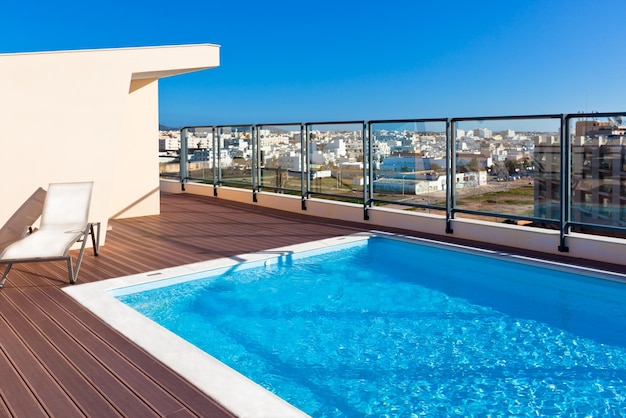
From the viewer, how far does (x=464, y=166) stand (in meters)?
7.62

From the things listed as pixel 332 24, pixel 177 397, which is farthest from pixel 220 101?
pixel 177 397

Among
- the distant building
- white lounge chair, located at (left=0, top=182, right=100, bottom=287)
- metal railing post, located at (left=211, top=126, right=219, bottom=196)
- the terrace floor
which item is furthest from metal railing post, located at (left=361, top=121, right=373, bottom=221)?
metal railing post, located at (left=211, top=126, right=219, bottom=196)

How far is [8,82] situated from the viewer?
6.62 meters

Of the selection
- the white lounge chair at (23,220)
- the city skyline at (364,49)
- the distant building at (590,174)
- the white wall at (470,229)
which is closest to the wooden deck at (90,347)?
the white lounge chair at (23,220)

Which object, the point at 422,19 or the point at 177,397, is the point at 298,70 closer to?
the point at 422,19

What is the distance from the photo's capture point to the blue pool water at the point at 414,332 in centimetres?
361

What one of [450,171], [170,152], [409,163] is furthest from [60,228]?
[170,152]

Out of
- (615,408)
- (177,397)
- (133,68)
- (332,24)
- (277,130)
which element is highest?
(332,24)

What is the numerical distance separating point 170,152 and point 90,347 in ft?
33.9

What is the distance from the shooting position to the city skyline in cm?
3162

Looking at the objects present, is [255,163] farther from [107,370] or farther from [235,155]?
[107,370]

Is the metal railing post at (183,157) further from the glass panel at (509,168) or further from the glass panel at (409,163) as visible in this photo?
the glass panel at (509,168)

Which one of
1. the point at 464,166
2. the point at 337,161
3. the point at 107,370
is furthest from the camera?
the point at 337,161

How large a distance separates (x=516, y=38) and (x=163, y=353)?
155ft
